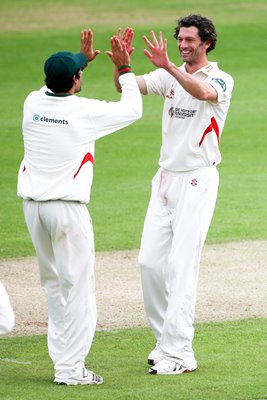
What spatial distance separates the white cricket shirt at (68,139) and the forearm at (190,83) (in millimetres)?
389

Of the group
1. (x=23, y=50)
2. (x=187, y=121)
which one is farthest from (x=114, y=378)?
(x=23, y=50)

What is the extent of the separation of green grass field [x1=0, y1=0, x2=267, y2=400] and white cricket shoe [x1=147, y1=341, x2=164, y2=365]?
0.08 metres

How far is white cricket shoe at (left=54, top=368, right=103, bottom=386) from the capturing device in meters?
8.66

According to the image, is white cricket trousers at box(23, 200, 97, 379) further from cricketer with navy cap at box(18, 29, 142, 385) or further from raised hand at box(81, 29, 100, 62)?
raised hand at box(81, 29, 100, 62)

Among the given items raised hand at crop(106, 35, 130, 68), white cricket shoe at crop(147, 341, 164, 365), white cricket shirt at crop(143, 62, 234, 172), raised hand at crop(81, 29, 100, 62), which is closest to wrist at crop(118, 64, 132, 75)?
raised hand at crop(106, 35, 130, 68)

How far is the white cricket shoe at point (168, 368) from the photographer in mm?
9062

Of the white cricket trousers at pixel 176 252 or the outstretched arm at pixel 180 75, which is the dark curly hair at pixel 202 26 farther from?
the white cricket trousers at pixel 176 252

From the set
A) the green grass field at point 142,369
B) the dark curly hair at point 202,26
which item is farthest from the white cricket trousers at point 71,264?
the dark curly hair at point 202,26

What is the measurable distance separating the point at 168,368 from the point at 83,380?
0.74 meters

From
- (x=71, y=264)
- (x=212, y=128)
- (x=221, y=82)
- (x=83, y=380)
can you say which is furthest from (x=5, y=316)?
(x=221, y=82)

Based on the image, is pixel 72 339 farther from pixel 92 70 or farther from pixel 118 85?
pixel 92 70

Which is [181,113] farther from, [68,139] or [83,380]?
[83,380]

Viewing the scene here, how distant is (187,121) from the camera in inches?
362

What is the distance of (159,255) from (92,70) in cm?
1861
